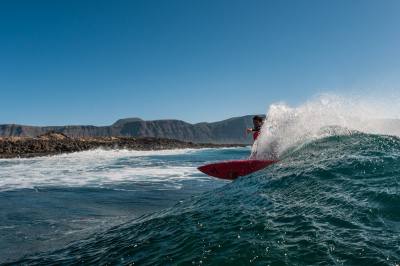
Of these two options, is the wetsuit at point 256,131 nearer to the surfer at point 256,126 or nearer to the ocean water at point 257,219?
the surfer at point 256,126

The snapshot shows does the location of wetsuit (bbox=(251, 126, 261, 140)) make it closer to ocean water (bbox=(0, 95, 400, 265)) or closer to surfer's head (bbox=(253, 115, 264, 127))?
surfer's head (bbox=(253, 115, 264, 127))

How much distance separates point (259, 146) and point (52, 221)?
8.24 m

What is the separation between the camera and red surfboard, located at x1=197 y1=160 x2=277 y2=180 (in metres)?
12.2

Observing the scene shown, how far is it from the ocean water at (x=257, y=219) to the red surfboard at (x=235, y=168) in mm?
1157

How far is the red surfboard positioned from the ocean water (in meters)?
1.16

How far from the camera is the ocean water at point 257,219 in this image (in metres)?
4.81

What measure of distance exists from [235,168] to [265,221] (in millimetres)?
6947

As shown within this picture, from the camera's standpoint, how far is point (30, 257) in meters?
6.49

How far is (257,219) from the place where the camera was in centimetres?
611

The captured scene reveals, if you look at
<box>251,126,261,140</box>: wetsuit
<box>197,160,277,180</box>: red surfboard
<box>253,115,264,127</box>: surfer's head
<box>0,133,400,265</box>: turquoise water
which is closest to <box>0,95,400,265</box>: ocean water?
<box>0,133,400,265</box>: turquoise water

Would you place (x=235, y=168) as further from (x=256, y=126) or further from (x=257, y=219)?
(x=257, y=219)

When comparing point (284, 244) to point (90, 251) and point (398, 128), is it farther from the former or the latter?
point (398, 128)

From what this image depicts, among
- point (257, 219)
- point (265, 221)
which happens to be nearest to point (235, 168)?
point (257, 219)

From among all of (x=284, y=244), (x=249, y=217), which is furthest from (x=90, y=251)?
(x=284, y=244)
